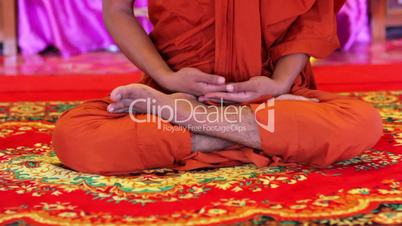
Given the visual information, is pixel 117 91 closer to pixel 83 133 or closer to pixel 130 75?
pixel 83 133

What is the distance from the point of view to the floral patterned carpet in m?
1.25

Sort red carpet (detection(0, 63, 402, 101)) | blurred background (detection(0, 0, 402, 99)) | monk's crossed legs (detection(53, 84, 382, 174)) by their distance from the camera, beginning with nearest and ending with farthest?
monk's crossed legs (detection(53, 84, 382, 174))
red carpet (detection(0, 63, 402, 101))
blurred background (detection(0, 0, 402, 99))

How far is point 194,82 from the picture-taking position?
1.64 meters

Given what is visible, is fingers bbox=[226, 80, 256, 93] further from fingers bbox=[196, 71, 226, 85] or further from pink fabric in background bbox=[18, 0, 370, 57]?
pink fabric in background bbox=[18, 0, 370, 57]

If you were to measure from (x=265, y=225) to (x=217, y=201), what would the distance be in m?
0.15

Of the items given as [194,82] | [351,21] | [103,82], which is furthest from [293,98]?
[351,21]

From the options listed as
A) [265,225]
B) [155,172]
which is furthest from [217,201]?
[155,172]

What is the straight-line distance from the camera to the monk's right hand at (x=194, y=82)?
5.34 ft

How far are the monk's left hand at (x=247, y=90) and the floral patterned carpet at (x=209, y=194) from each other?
17 cm

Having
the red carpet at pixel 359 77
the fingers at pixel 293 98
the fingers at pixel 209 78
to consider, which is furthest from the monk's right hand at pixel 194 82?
the red carpet at pixel 359 77

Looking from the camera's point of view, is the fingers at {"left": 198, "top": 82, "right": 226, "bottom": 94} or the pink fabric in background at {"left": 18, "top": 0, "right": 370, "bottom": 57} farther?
the pink fabric in background at {"left": 18, "top": 0, "right": 370, "bottom": 57}

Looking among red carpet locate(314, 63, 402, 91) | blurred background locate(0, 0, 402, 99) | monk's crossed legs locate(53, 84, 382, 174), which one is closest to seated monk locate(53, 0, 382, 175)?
monk's crossed legs locate(53, 84, 382, 174)

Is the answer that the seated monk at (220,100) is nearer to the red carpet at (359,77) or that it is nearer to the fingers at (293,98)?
the fingers at (293,98)

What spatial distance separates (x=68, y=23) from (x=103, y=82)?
1158 mm
